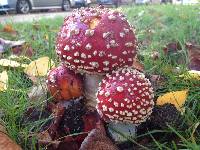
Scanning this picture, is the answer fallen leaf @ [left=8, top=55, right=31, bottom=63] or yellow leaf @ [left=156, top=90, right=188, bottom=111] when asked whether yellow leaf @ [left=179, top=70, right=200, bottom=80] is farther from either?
fallen leaf @ [left=8, top=55, right=31, bottom=63]

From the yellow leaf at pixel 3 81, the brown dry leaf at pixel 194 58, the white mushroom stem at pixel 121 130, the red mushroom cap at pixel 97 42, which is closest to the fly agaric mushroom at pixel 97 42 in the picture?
the red mushroom cap at pixel 97 42

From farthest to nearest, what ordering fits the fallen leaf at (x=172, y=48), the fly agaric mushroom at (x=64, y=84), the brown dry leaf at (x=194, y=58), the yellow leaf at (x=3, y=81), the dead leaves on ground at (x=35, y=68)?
1. the fallen leaf at (x=172, y=48)
2. the brown dry leaf at (x=194, y=58)
3. the dead leaves on ground at (x=35, y=68)
4. the yellow leaf at (x=3, y=81)
5. the fly agaric mushroom at (x=64, y=84)

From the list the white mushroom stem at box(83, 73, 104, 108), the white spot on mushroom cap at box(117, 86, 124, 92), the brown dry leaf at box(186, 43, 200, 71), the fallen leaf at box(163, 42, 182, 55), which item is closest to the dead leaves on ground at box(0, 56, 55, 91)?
the white mushroom stem at box(83, 73, 104, 108)

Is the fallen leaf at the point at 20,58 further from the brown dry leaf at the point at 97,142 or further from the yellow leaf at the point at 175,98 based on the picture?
the brown dry leaf at the point at 97,142

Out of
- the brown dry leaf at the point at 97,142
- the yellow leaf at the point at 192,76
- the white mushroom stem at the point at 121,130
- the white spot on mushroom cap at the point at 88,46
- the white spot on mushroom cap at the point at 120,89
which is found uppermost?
the white spot on mushroom cap at the point at 88,46

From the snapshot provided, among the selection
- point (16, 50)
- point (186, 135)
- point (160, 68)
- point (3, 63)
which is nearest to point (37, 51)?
point (16, 50)

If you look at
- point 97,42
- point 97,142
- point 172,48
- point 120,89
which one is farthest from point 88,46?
point 172,48

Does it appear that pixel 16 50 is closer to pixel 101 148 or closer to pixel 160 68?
pixel 160 68
